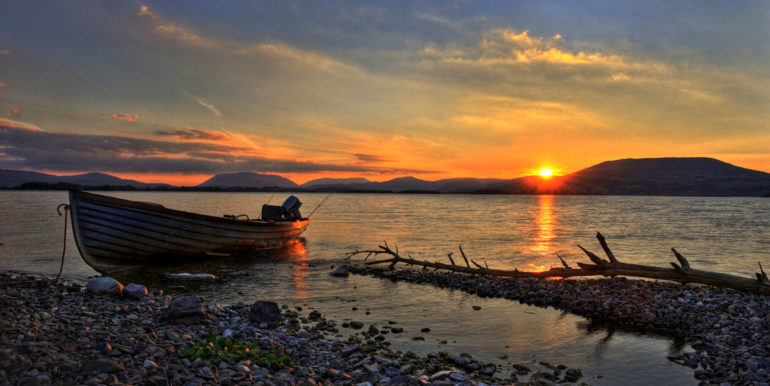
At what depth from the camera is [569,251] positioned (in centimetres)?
2655

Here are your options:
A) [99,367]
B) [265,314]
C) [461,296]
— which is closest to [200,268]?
[265,314]

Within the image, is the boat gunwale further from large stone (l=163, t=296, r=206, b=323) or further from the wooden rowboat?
large stone (l=163, t=296, r=206, b=323)

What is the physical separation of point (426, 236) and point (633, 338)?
25310mm

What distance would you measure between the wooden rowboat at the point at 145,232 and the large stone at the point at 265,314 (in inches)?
404

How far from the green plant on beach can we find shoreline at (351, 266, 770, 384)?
7720 mm

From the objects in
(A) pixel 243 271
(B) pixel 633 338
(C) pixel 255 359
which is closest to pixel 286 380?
(C) pixel 255 359

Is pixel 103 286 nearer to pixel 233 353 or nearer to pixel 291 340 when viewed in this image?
pixel 291 340

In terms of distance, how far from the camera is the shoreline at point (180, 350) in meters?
5.21

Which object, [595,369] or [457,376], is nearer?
[457,376]

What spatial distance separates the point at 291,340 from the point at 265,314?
1.76m

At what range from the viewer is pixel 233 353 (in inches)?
253

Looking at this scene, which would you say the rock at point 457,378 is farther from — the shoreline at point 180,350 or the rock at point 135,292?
the rock at point 135,292

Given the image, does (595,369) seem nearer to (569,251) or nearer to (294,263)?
(294,263)

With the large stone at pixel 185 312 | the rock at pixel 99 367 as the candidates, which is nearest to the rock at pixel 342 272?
the large stone at pixel 185 312
